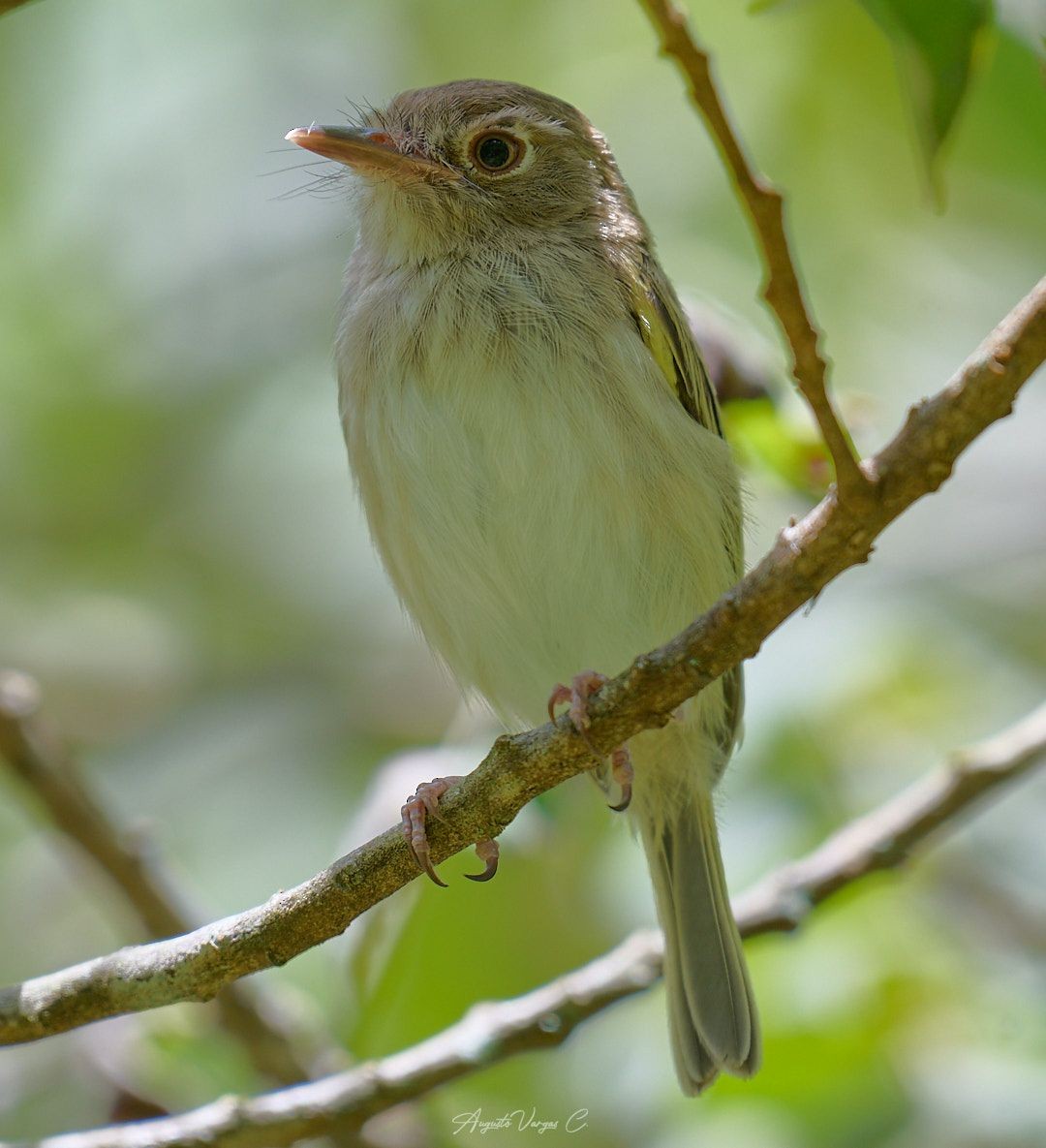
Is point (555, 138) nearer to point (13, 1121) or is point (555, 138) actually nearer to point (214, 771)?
point (214, 771)

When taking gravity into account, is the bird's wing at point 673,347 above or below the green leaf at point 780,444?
above

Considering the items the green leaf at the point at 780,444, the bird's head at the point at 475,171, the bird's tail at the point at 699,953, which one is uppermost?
the bird's head at the point at 475,171

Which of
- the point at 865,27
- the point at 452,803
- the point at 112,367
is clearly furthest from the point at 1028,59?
the point at 112,367

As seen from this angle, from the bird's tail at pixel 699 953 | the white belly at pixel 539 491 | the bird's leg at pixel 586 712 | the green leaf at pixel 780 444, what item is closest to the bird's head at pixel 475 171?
the white belly at pixel 539 491

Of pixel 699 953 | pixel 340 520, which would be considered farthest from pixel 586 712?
pixel 340 520

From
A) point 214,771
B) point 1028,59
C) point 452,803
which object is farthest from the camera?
point 214,771

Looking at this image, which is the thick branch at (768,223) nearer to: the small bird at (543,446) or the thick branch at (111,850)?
the small bird at (543,446)

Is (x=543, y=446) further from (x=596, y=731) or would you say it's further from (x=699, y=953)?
(x=699, y=953)
